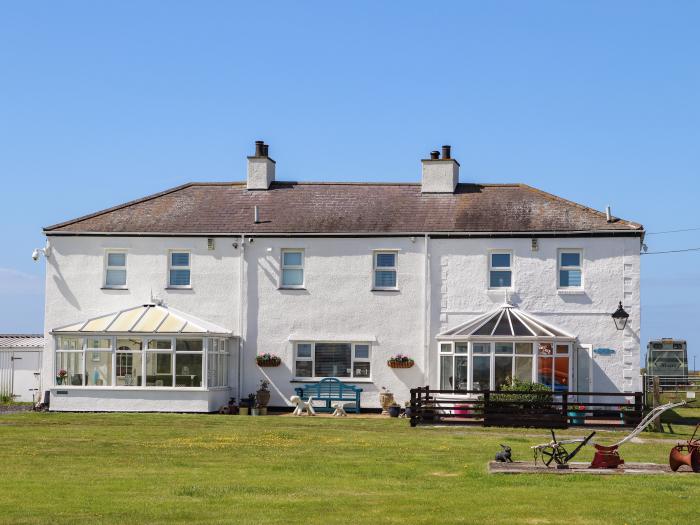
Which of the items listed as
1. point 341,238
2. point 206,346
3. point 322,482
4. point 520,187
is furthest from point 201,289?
point 322,482

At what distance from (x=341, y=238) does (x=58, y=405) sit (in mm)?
10674

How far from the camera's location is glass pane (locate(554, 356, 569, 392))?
1383 inches

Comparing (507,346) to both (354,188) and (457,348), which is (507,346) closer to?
(457,348)

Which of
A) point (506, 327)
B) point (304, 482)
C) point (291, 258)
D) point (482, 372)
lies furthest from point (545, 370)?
point (304, 482)

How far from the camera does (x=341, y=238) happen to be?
37.8 metres

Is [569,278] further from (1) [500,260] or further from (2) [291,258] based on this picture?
(2) [291,258]

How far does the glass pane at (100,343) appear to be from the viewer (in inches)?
1444

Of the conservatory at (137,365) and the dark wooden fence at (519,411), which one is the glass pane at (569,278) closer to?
the dark wooden fence at (519,411)

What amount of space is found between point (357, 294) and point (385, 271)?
3.94ft

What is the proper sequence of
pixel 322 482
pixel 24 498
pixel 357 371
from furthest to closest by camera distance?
1. pixel 357 371
2. pixel 322 482
3. pixel 24 498

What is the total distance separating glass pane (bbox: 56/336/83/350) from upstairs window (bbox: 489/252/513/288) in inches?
531

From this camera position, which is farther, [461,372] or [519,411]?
[461,372]

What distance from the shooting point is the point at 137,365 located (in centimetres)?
3678

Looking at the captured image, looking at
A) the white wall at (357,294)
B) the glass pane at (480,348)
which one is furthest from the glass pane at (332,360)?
the glass pane at (480,348)
